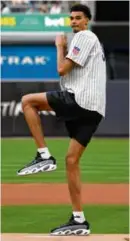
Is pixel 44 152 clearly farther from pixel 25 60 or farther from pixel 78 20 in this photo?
pixel 25 60

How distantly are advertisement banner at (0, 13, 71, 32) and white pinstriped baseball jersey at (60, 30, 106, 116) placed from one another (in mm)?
17421

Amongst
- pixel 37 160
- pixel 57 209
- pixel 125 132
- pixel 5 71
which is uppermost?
pixel 37 160

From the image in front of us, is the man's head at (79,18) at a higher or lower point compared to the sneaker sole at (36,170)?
higher

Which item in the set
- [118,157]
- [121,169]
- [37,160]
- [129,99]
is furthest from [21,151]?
[37,160]

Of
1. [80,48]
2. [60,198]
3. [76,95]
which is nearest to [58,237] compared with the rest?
[76,95]

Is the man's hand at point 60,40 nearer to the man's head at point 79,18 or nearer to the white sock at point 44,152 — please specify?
the man's head at point 79,18

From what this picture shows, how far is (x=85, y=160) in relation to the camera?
47.6 feet

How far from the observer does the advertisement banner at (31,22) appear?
77.2 ft

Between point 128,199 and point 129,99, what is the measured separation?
12420 millimetres

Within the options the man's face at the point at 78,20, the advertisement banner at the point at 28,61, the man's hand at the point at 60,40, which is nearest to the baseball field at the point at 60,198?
the man's hand at the point at 60,40

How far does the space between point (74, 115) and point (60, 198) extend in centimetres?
325

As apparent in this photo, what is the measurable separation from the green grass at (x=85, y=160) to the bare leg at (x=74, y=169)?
15.6ft

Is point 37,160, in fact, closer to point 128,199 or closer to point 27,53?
point 128,199

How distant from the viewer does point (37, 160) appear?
604 cm
